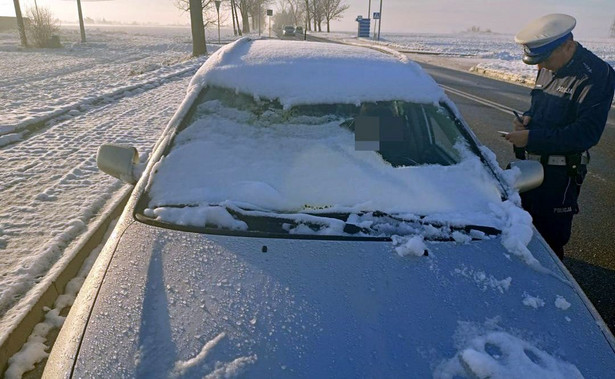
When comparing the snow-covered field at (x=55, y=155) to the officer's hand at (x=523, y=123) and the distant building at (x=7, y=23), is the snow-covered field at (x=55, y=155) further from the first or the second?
the distant building at (x=7, y=23)

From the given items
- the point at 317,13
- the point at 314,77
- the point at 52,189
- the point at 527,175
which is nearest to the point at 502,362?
the point at 527,175

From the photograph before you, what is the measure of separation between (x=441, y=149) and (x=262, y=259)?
1.41m

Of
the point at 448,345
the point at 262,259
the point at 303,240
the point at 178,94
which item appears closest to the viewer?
the point at 448,345

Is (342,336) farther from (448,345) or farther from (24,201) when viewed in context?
(24,201)

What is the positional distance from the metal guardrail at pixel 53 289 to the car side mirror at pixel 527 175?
281 centimetres

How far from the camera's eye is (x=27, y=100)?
26.8 feet

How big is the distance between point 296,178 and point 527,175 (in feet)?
4.09

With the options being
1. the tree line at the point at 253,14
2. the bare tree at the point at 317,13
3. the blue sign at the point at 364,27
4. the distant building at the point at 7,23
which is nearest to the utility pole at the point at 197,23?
the tree line at the point at 253,14

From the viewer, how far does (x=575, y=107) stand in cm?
239

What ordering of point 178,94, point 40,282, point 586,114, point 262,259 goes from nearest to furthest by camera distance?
1. point 262,259
2. point 586,114
3. point 40,282
4. point 178,94

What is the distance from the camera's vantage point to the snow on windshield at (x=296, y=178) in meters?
1.80

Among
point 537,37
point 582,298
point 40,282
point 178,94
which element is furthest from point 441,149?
point 178,94

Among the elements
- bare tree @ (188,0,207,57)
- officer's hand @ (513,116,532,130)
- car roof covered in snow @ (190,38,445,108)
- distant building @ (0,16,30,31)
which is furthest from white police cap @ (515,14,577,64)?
distant building @ (0,16,30,31)

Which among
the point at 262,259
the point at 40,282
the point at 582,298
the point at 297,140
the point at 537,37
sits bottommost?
the point at 40,282
